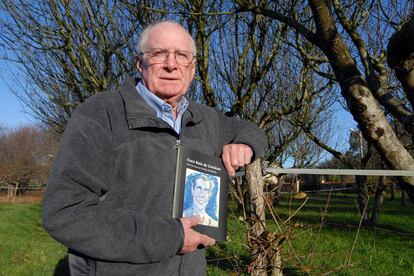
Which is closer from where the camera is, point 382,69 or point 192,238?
point 192,238

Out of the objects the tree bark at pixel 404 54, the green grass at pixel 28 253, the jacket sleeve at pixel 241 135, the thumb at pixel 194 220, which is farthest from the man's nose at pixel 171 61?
the green grass at pixel 28 253

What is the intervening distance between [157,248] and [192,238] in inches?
6.6

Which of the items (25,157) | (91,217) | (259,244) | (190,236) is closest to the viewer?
(91,217)

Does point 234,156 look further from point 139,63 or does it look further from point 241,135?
point 139,63

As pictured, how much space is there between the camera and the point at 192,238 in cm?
155

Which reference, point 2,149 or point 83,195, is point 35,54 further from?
point 2,149

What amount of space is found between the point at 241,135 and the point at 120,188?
655 millimetres

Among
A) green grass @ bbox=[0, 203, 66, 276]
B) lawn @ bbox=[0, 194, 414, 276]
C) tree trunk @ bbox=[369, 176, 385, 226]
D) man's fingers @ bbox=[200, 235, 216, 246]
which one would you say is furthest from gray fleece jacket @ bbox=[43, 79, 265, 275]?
tree trunk @ bbox=[369, 176, 385, 226]

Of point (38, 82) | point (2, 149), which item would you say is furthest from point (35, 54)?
point (2, 149)

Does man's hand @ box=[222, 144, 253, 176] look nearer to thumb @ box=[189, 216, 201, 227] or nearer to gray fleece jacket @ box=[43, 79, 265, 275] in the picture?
gray fleece jacket @ box=[43, 79, 265, 275]

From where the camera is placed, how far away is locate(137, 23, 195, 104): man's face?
1749mm

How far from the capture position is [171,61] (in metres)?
1.75

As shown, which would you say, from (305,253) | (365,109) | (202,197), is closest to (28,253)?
(305,253)

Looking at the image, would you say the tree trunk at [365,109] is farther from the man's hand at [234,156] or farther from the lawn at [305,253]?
the man's hand at [234,156]
